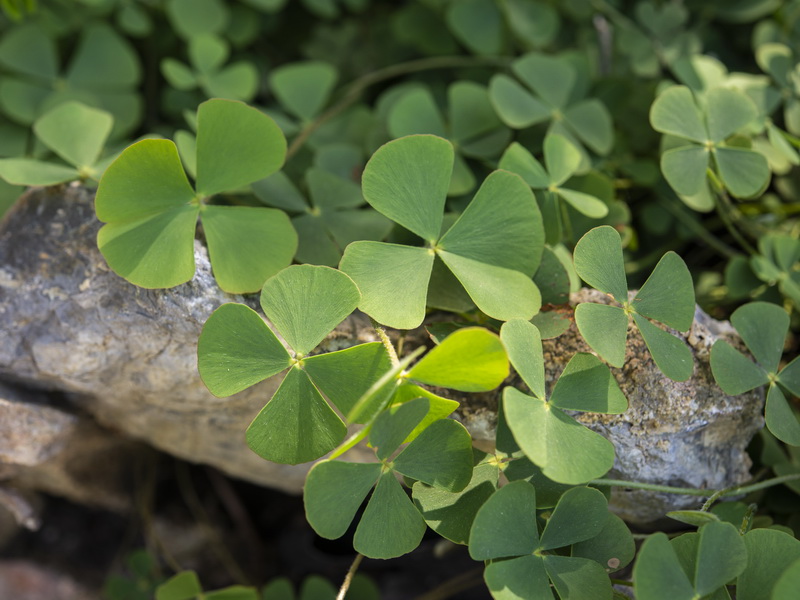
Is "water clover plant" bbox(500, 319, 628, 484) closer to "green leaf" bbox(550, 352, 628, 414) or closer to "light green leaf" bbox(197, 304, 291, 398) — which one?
"green leaf" bbox(550, 352, 628, 414)

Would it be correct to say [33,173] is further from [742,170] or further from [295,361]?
[742,170]

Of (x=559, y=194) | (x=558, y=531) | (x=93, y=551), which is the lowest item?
(x=93, y=551)

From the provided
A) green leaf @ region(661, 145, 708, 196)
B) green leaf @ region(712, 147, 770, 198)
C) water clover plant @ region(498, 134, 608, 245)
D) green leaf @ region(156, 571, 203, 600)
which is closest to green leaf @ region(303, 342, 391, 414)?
water clover plant @ region(498, 134, 608, 245)

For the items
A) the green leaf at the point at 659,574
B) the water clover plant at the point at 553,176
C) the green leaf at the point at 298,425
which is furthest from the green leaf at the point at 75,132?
the green leaf at the point at 659,574

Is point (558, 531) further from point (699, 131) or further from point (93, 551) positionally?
point (93, 551)

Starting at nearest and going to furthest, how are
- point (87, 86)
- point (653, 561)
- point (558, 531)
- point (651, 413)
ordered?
1. point (653, 561)
2. point (558, 531)
3. point (651, 413)
4. point (87, 86)

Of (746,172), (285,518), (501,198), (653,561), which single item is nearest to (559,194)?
(501,198)

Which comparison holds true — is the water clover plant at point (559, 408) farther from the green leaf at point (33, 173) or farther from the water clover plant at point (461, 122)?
the green leaf at point (33, 173)
